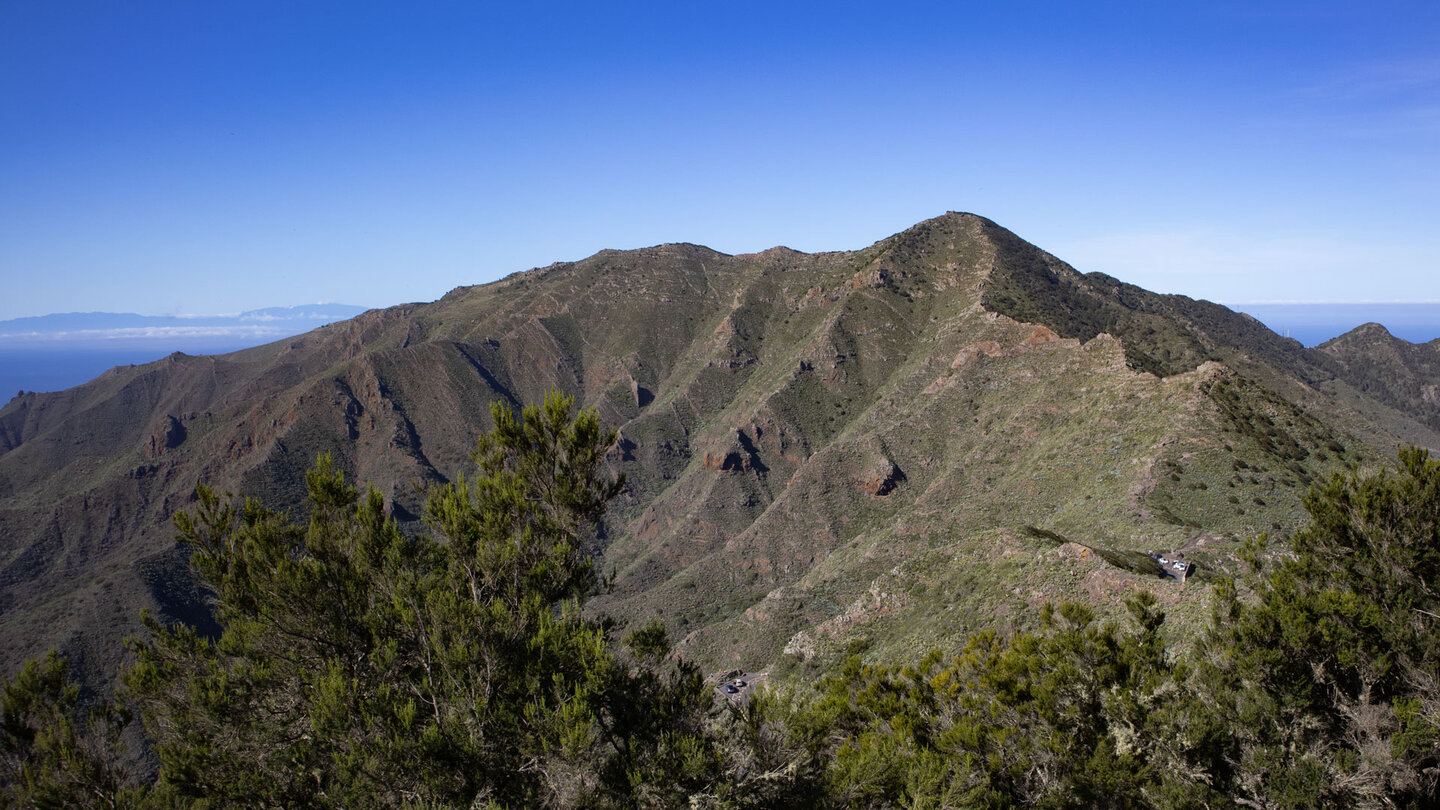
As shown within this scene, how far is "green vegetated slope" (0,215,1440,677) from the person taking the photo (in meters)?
40.1

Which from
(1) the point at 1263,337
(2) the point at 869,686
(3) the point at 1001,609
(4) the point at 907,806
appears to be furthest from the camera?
(1) the point at 1263,337

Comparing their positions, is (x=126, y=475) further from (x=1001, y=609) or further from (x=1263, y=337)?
(x=1263, y=337)

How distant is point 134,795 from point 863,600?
35.2m

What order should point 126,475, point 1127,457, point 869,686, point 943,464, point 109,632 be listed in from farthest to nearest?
point 126,475 < point 943,464 < point 109,632 < point 1127,457 < point 869,686

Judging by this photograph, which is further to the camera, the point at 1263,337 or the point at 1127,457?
the point at 1263,337

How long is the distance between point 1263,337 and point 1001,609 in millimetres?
125843

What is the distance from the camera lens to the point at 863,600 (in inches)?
1604

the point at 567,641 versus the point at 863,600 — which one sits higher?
the point at 567,641

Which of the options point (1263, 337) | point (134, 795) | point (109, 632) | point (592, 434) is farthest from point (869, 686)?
point (1263, 337)

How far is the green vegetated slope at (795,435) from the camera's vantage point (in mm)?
40094

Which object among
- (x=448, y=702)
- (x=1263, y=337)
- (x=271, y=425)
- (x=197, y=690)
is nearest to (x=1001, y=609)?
(x=448, y=702)

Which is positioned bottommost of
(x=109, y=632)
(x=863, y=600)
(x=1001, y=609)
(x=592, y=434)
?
(x=109, y=632)

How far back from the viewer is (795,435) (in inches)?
3211

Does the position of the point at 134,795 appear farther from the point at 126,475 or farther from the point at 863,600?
the point at 126,475
